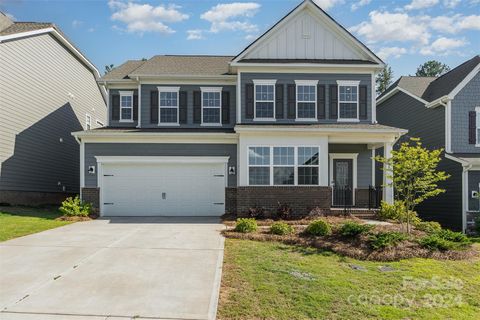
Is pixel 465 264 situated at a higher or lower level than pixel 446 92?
lower

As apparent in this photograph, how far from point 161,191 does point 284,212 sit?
531 centimetres

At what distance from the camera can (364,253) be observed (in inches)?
357

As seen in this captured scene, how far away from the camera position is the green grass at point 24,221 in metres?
11.2

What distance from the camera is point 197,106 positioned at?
1812cm

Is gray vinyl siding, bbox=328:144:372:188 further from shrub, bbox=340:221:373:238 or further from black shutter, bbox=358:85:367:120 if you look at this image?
shrub, bbox=340:221:373:238

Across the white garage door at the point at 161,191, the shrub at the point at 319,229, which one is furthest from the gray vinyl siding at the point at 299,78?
the shrub at the point at 319,229

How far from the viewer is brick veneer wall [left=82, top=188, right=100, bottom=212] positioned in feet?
52.6

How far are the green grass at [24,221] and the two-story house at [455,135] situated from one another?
50.8 ft

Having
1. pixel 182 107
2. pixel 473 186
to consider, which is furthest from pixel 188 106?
pixel 473 186

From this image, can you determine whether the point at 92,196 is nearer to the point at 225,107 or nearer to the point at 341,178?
the point at 225,107

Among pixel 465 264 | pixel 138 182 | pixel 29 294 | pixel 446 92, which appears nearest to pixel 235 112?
pixel 138 182

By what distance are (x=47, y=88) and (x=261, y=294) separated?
17567 mm

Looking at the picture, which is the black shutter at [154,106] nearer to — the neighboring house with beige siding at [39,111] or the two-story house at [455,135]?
the neighboring house with beige siding at [39,111]

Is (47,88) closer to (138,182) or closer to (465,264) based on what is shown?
(138,182)
